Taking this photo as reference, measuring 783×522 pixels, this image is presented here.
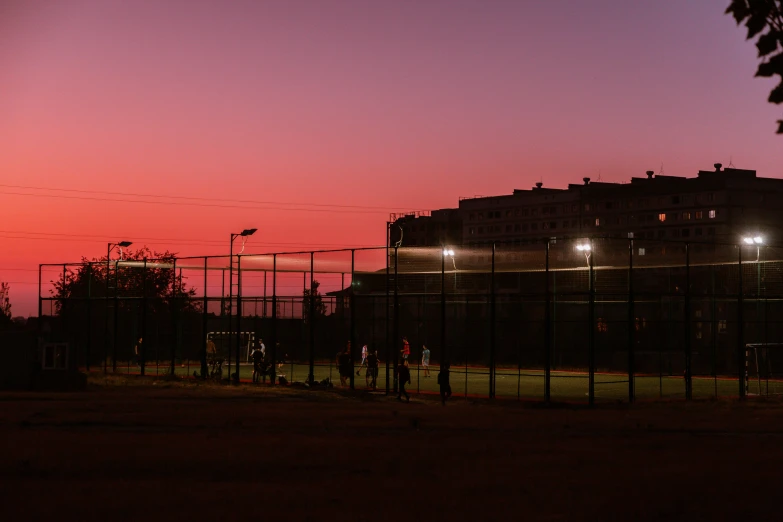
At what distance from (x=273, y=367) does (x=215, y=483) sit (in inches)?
888

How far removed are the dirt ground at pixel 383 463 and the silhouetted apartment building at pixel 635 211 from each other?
81.1 m

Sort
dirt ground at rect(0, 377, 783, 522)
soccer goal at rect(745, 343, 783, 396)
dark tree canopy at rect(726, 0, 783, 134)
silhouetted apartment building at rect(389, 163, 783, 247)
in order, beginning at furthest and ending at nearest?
silhouetted apartment building at rect(389, 163, 783, 247) < soccer goal at rect(745, 343, 783, 396) < dirt ground at rect(0, 377, 783, 522) < dark tree canopy at rect(726, 0, 783, 134)

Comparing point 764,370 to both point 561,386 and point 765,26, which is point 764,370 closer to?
Result: point 561,386

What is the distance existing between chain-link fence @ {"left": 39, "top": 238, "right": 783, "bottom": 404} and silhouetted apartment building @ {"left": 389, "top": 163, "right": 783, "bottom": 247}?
44308 millimetres

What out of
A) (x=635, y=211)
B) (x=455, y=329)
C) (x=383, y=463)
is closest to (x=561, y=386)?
(x=455, y=329)

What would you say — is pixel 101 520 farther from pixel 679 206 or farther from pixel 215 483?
pixel 679 206

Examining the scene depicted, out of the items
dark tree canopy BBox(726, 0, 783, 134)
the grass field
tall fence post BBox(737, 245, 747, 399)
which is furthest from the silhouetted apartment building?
dark tree canopy BBox(726, 0, 783, 134)

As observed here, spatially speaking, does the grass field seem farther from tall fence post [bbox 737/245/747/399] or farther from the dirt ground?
the dirt ground

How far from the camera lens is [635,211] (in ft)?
468

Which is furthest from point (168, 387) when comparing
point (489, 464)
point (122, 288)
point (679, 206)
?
point (679, 206)

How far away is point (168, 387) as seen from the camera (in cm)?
3381

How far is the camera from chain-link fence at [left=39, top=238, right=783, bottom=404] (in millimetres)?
32906

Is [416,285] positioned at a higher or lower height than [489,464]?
higher

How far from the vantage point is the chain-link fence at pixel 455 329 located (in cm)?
3291
